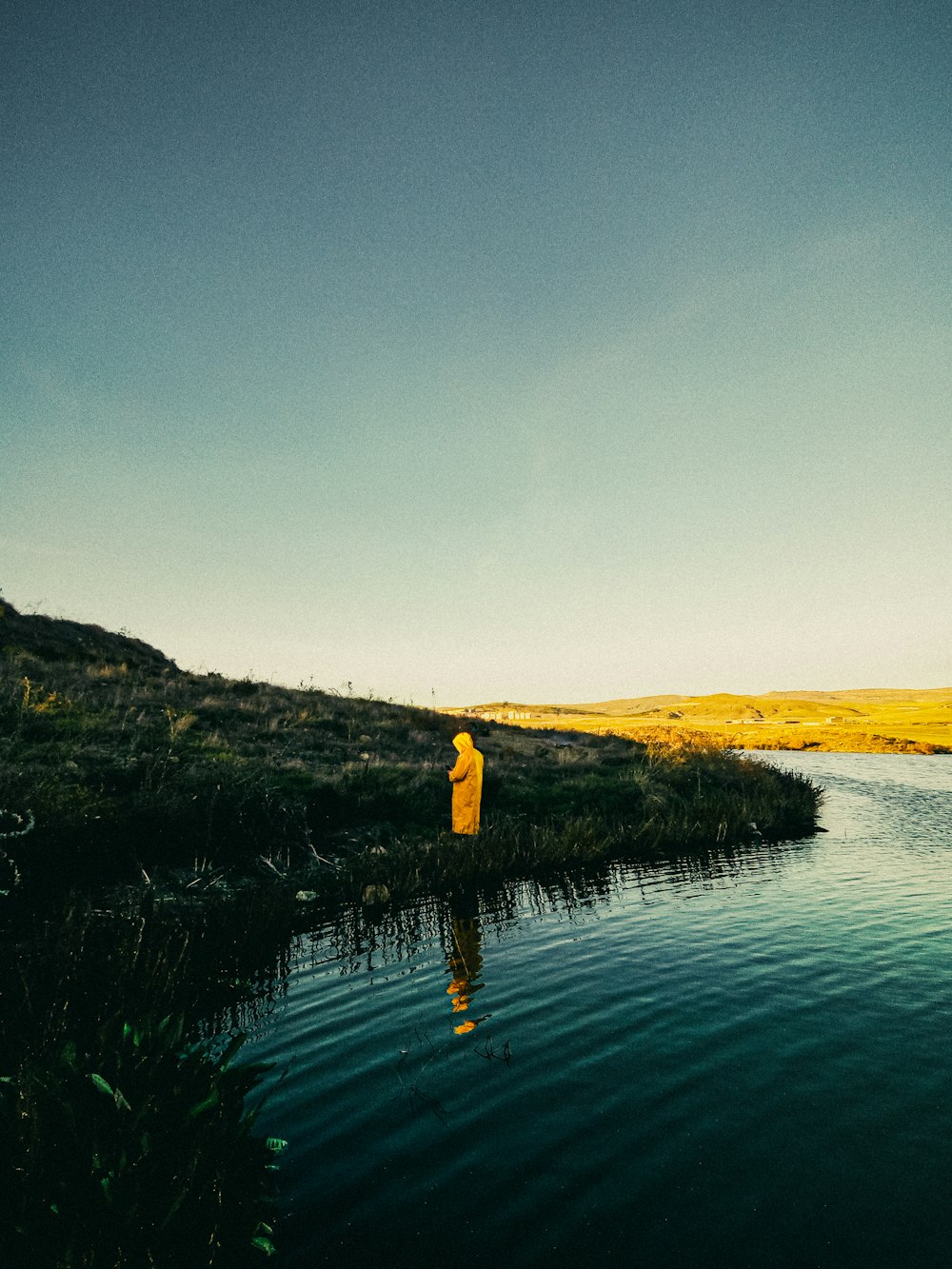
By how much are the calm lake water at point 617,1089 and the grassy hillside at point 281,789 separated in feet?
11.3

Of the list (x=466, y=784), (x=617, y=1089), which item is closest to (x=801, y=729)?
(x=466, y=784)

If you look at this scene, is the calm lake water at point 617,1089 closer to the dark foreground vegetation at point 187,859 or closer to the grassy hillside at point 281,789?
the dark foreground vegetation at point 187,859

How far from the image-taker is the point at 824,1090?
4.94m

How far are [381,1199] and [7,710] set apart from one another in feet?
51.1

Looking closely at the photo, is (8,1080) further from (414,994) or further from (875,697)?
(875,697)

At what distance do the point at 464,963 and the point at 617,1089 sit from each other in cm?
320

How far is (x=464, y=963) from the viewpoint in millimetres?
7906

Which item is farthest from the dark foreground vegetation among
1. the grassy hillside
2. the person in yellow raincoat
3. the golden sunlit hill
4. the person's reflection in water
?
the golden sunlit hill

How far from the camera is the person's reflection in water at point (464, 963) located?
649 centimetres

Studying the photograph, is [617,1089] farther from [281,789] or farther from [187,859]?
[281,789]

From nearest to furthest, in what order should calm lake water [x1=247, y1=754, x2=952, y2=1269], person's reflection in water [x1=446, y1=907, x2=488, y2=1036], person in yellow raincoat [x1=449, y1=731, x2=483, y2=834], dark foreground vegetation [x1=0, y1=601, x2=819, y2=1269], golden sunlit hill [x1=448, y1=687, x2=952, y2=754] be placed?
1. dark foreground vegetation [x1=0, y1=601, x2=819, y2=1269]
2. calm lake water [x1=247, y1=754, x2=952, y2=1269]
3. person's reflection in water [x1=446, y1=907, x2=488, y2=1036]
4. person in yellow raincoat [x1=449, y1=731, x2=483, y2=834]
5. golden sunlit hill [x1=448, y1=687, x2=952, y2=754]

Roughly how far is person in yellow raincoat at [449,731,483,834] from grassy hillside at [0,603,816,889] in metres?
0.56

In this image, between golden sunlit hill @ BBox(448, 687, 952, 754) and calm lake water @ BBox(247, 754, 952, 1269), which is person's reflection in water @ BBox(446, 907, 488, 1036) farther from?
golden sunlit hill @ BBox(448, 687, 952, 754)

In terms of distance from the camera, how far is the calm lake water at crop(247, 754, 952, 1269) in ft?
11.7
